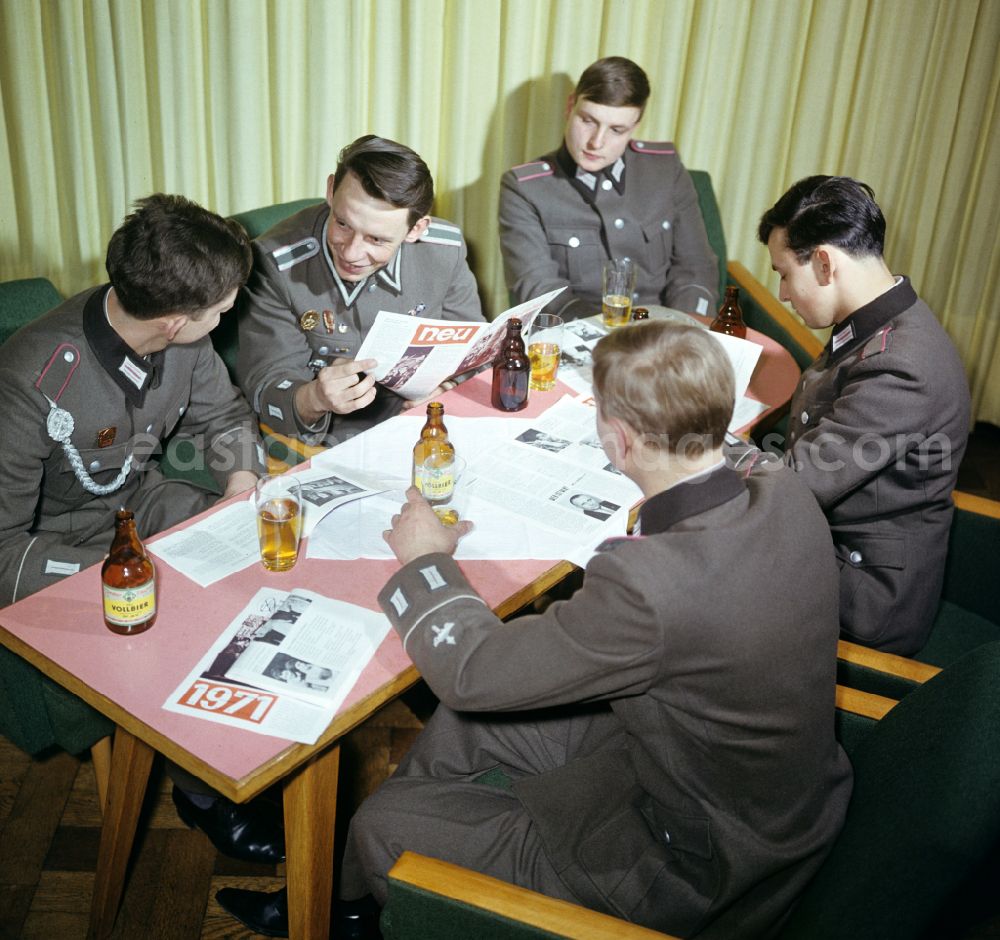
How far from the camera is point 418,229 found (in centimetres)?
248

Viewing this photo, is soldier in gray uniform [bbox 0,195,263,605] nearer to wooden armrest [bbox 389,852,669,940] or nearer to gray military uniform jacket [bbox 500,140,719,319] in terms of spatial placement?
wooden armrest [bbox 389,852,669,940]

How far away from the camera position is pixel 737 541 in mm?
1318

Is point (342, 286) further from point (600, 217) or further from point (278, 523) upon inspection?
point (600, 217)

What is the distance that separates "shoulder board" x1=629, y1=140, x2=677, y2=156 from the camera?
11.2 feet

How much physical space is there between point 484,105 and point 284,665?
9.00 feet

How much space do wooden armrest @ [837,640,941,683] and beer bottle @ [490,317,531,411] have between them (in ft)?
3.05

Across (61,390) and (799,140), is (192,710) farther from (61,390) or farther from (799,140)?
(799,140)

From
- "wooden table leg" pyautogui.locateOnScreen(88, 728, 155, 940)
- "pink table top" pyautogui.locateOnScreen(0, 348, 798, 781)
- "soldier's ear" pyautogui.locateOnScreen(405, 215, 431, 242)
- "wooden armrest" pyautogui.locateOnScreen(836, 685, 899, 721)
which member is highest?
"soldier's ear" pyautogui.locateOnScreen(405, 215, 431, 242)

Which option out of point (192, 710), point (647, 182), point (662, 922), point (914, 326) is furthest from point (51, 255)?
point (662, 922)

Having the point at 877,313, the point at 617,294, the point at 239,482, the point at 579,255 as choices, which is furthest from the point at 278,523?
the point at 579,255

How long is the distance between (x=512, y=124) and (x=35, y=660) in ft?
9.25

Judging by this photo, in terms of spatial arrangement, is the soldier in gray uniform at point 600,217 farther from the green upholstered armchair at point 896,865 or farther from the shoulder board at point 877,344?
the green upholstered armchair at point 896,865

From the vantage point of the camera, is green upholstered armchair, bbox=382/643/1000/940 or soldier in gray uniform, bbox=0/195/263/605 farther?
soldier in gray uniform, bbox=0/195/263/605

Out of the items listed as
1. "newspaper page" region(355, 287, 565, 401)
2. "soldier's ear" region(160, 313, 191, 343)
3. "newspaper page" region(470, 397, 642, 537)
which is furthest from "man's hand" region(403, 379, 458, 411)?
"soldier's ear" region(160, 313, 191, 343)
